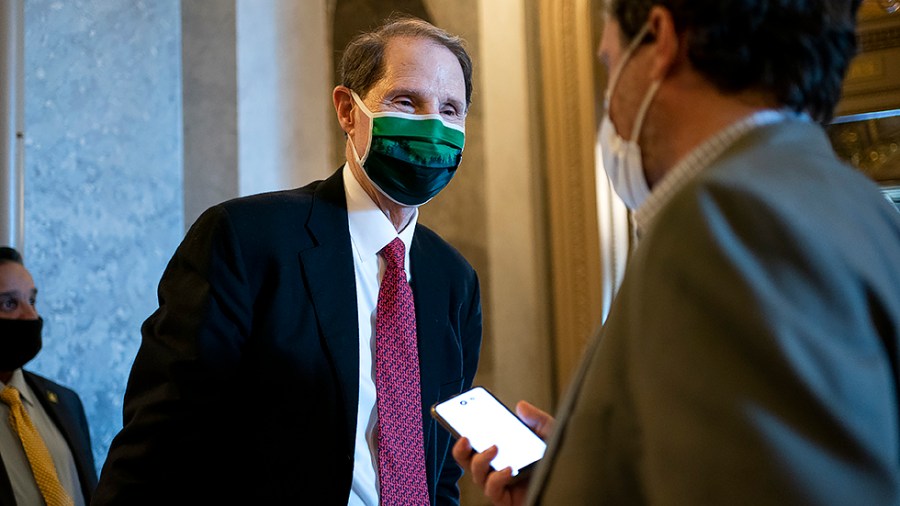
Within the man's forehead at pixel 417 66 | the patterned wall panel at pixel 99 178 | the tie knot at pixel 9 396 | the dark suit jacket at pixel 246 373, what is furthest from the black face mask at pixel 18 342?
the man's forehead at pixel 417 66

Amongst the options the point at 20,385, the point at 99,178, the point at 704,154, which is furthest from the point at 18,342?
the point at 704,154

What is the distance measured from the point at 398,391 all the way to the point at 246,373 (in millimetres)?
323

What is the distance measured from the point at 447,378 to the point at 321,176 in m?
2.24

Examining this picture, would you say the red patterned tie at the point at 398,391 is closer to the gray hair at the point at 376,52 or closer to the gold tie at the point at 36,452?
the gray hair at the point at 376,52

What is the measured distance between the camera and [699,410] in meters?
0.91

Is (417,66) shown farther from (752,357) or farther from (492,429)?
(752,357)

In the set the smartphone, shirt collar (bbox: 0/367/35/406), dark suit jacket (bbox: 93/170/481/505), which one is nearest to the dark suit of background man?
dark suit jacket (bbox: 93/170/481/505)

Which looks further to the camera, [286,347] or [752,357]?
[286,347]

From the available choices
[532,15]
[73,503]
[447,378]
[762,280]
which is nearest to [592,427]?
[762,280]

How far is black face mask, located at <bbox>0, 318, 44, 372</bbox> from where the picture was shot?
3553 mm

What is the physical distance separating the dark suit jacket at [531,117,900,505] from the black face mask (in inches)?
121

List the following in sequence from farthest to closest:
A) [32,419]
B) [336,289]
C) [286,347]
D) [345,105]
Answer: [32,419] < [345,105] < [336,289] < [286,347]

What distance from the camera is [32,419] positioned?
3527mm

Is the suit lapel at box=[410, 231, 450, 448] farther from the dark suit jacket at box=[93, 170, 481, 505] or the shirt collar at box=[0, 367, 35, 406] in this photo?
the shirt collar at box=[0, 367, 35, 406]
